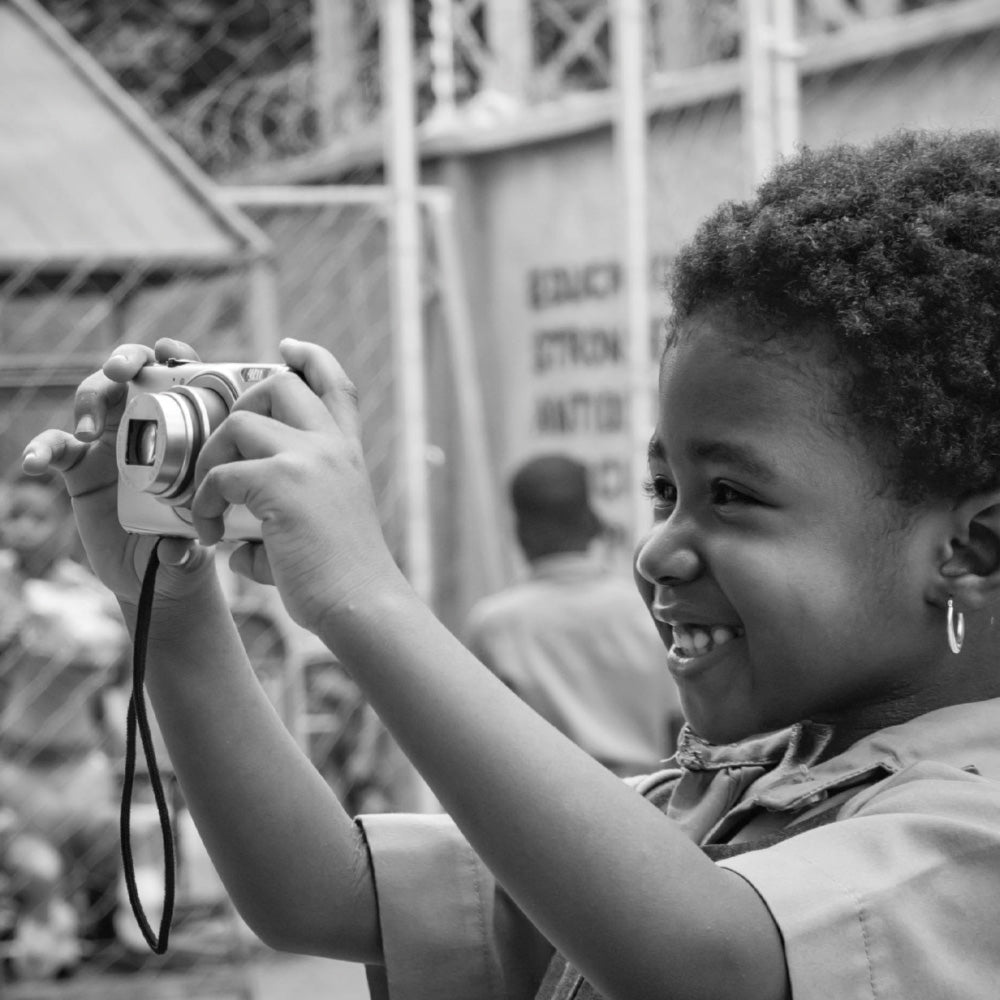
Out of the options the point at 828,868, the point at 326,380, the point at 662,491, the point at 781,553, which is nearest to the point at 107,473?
the point at 326,380

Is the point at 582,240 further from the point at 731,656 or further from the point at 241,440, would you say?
the point at 241,440

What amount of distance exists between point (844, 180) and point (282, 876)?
27.7 inches

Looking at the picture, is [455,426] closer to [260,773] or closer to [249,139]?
[249,139]

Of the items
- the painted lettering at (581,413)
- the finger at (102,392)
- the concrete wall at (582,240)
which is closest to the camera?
the finger at (102,392)

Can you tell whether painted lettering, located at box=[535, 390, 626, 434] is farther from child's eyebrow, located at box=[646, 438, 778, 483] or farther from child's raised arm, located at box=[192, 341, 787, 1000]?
child's raised arm, located at box=[192, 341, 787, 1000]

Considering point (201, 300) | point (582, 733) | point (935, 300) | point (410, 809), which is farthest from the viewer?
point (201, 300)

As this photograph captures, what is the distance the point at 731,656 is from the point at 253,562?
356 mm

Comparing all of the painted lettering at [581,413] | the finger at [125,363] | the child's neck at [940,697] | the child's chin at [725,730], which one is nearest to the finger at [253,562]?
the finger at [125,363]

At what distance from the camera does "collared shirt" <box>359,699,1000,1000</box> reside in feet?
3.84

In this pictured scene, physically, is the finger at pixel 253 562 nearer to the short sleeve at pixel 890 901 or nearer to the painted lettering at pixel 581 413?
the short sleeve at pixel 890 901

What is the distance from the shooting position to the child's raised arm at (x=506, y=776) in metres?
1.12

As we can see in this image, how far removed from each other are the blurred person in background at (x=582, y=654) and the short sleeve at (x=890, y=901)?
2.94m

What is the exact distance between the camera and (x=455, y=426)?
5.64 meters

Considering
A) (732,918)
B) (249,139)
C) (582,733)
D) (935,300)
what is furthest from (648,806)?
(249,139)
